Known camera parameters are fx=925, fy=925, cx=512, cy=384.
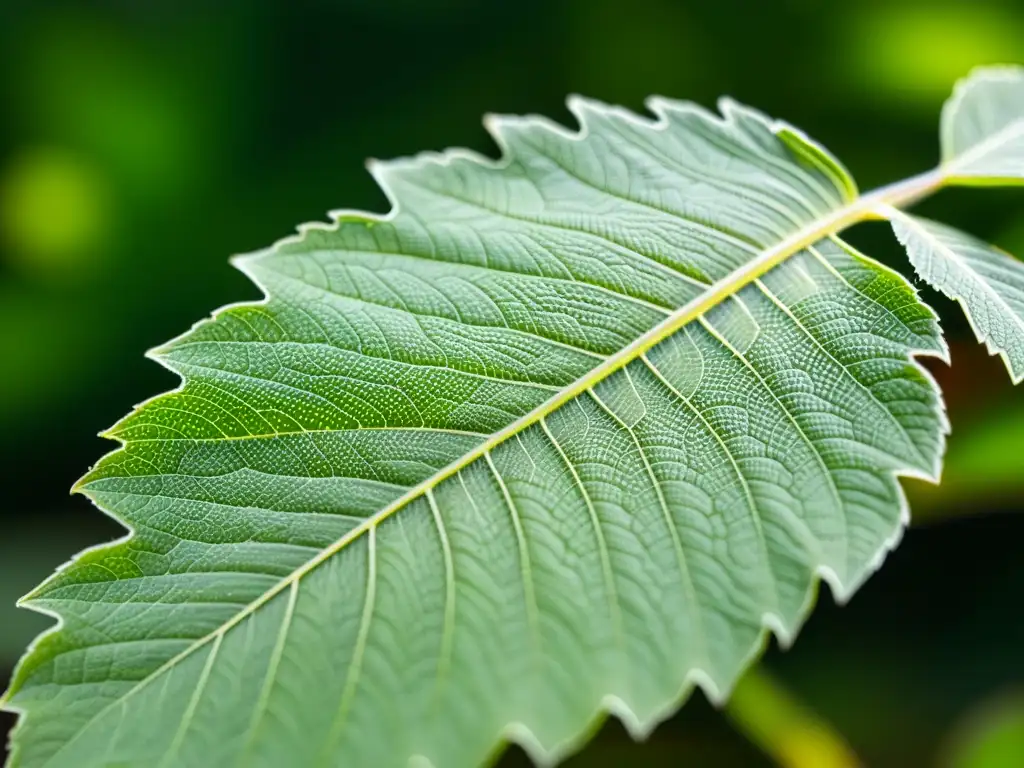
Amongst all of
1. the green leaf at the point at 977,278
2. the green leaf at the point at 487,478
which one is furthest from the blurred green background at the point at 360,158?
the green leaf at the point at 487,478

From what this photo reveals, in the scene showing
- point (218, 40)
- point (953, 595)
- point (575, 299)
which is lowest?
point (953, 595)

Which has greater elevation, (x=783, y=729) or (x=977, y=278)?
(x=977, y=278)

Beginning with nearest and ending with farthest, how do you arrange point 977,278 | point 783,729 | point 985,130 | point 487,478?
point 487,478 < point 977,278 < point 985,130 < point 783,729

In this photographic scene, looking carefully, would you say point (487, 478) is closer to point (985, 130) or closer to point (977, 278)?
point (977, 278)

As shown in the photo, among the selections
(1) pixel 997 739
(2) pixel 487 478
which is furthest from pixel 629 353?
(1) pixel 997 739

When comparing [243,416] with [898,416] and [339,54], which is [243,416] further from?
[339,54]

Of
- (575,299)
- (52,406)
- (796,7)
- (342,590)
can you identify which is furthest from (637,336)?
(52,406)

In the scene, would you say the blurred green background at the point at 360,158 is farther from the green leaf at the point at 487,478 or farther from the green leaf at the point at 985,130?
the green leaf at the point at 487,478
